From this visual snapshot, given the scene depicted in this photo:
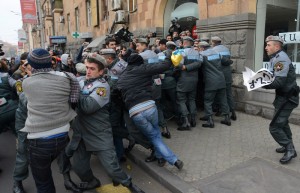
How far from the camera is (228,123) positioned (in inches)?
239

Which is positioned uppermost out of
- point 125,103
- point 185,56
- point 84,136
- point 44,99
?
point 185,56

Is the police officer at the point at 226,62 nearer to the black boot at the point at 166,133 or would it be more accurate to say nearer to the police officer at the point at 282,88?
the black boot at the point at 166,133

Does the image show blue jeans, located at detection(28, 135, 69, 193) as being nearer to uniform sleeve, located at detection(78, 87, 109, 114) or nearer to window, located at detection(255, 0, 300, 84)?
uniform sleeve, located at detection(78, 87, 109, 114)

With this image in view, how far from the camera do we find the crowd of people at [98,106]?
279 centimetres

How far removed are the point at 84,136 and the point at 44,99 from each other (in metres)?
0.90

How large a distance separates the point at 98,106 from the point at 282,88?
8.48 ft

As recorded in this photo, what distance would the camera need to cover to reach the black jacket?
3848mm

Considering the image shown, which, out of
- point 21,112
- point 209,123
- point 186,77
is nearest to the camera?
point 21,112

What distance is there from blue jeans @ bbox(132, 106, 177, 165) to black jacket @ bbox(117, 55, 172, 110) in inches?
7.5

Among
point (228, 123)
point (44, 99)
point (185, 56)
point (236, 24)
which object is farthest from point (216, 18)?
point (44, 99)

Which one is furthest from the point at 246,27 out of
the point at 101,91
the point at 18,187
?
the point at 18,187

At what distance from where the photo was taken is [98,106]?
10.3 ft

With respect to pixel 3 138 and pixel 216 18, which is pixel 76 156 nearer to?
pixel 3 138

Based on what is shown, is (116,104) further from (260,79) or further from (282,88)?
(282,88)
